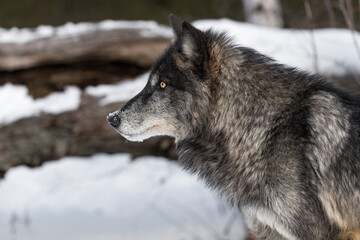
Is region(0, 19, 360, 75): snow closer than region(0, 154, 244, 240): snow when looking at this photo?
No

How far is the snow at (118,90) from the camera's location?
229 inches

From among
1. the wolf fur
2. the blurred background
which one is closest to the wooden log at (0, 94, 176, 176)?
the blurred background

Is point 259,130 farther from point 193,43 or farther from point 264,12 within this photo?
point 264,12

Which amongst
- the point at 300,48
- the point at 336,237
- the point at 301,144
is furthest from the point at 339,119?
the point at 300,48

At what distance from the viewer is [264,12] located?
7.97 meters

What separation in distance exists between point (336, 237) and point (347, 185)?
295 mm

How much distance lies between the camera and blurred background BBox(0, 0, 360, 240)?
18.3 ft

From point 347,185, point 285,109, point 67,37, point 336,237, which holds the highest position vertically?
point 285,109

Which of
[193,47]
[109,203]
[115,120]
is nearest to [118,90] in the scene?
[109,203]

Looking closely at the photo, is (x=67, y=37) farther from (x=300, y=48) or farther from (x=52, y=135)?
(x=300, y=48)

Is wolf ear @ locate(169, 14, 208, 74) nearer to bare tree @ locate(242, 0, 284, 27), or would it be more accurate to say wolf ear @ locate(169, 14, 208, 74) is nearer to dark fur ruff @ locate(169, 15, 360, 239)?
dark fur ruff @ locate(169, 15, 360, 239)

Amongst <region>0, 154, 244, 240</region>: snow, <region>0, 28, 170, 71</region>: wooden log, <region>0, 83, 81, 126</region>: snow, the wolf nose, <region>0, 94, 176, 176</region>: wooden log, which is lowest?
<region>0, 154, 244, 240</region>: snow

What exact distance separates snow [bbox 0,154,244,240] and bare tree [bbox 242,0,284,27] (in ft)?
10.2

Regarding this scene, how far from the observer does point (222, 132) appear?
3158 mm
